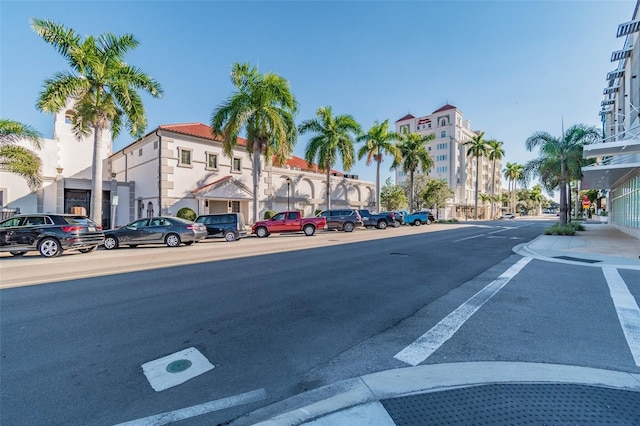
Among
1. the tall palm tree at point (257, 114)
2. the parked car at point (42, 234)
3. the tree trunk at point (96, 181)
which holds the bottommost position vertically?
the parked car at point (42, 234)

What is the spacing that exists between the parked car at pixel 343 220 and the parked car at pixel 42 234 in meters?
17.7

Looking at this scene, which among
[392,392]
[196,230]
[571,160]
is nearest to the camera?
[392,392]

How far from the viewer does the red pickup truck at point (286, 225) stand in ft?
75.4

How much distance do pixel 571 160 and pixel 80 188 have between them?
126 ft

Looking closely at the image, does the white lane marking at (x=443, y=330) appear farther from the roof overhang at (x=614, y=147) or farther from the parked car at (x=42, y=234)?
the parked car at (x=42, y=234)

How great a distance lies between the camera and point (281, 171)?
3472cm

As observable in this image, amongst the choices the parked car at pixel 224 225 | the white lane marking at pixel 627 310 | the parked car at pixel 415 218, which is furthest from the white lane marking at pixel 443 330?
the parked car at pixel 415 218

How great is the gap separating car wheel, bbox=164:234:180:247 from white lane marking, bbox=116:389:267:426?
14.8 m

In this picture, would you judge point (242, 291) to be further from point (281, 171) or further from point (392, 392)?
point (281, 171)

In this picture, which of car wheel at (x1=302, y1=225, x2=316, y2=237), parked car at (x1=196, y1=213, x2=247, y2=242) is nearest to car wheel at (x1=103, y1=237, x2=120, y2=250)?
parked car at (x1=196, y1=213, x2=247, y2=242)

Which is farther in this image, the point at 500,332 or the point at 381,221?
the point at 381,221

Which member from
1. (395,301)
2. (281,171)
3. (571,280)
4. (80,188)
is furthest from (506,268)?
(80,188)

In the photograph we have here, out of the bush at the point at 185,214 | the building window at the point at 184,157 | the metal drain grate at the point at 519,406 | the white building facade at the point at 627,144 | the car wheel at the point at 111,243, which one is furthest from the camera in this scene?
the building window at the point at 184,157

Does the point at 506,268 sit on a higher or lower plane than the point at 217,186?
lower
